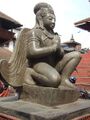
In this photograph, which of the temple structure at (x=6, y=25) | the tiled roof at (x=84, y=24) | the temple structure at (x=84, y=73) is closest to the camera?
the temple structure at (x=84, y=73)

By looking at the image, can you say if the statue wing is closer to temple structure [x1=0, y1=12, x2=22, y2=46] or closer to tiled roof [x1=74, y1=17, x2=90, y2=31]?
tiled roof [x1=74, y1=17, x2=90, y2=31]

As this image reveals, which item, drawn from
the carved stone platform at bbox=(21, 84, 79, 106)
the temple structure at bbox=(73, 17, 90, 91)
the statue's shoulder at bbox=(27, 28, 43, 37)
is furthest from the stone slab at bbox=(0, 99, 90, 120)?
the temple structure at bbox=(73, 17, 90, 91)

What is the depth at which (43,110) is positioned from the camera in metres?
2.62

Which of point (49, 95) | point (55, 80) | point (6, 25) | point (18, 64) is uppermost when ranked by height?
point (6, 25)

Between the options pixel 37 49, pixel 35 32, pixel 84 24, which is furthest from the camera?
pixel 84 24

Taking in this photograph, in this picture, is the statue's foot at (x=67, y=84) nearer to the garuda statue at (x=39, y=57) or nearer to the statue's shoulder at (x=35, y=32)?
the garuda statue at (x=39, y=57)

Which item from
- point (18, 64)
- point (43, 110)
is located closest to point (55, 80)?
point (43, 110)

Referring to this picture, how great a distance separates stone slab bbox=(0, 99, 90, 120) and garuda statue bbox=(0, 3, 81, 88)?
250mm

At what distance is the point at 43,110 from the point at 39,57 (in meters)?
0.66

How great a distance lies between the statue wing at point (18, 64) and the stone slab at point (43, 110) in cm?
27

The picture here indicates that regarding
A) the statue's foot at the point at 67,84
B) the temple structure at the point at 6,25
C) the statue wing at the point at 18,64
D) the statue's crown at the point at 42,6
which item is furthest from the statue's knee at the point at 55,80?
the temple structure at the point at 6,25

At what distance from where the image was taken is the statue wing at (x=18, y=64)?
304 centimetres

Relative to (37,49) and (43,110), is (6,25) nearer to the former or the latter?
(37,49)

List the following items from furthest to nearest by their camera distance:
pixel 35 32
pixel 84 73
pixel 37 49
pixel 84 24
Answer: pixel 84 24 → pixel 84 73 → pixel 35 32 → pixel 37 49
